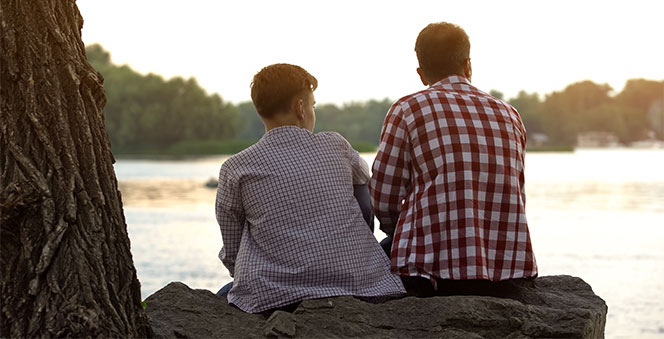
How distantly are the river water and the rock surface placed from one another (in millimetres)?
4839

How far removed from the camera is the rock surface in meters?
2.44

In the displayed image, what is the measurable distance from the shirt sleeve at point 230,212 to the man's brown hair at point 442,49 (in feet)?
2.46

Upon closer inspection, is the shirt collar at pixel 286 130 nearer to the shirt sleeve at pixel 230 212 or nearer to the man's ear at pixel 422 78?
the shirt sleeve at pixel 230 212

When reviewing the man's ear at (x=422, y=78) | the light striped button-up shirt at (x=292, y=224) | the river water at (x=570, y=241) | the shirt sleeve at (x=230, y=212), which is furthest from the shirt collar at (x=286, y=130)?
the river water at (x=570, y=241)

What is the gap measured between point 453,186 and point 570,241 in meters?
10.4

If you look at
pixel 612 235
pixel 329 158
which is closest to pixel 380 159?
Result: pixel 329 158

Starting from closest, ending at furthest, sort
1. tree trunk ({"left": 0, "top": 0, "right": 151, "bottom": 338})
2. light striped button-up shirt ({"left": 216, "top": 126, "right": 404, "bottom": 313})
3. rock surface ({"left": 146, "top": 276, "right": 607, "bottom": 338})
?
1. tree trunk ({"left": 0, "top": 0, "right": 151, "bottom": 338})
2. rock surface ({"left": 146, "top": 276, "right": 607, "bottom": 338})
3. light striped button-up shirt ({"left": 216, "top": 126, "right": 404, "bottom": 313})

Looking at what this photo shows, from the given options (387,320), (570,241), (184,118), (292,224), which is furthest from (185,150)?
(387,320)

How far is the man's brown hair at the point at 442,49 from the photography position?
270 centimetres

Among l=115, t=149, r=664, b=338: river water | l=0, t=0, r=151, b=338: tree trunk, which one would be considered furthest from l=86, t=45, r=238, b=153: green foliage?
l=0, t=0, r=151, b=338: tree trunk

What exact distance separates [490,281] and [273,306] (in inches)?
28.0

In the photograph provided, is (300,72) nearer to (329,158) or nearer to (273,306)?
(329,158)

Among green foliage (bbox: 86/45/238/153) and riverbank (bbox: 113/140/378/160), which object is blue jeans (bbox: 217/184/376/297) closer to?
riverbank (bbox: 113/140/378/160)

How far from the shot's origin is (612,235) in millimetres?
13117
